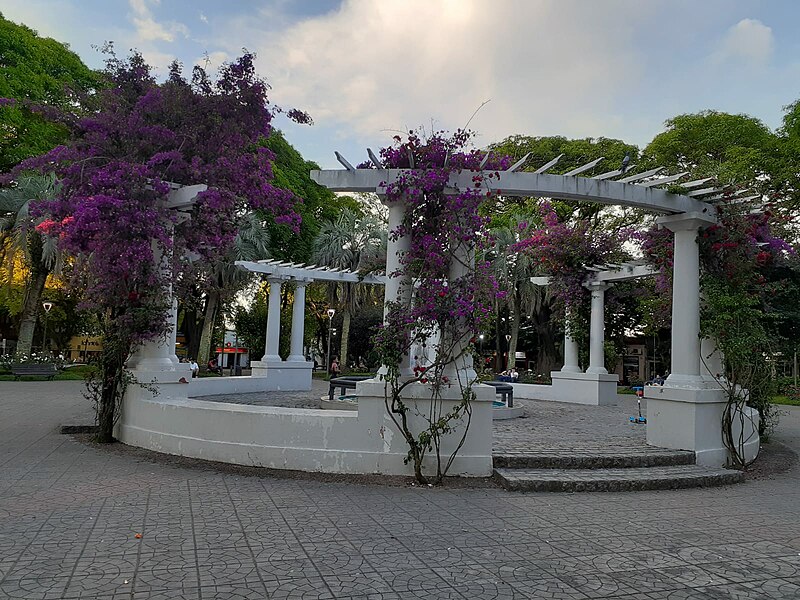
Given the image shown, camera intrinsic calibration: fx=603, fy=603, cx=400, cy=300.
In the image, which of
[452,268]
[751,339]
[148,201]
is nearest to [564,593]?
[452,268]

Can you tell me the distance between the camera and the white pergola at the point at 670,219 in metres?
7.04

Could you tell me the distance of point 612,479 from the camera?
653 cm

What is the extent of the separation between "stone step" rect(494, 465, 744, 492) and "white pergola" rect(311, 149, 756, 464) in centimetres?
61

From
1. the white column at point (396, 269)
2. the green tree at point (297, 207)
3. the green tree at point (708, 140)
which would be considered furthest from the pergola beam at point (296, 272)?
the green tree at point (708, 140)

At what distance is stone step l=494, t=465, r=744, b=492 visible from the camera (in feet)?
20.6

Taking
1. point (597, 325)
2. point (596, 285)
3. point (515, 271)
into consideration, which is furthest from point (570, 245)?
point (515, 271)

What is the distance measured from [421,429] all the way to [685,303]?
404cm

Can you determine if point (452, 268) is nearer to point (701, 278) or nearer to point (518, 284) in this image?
point (701, 278)

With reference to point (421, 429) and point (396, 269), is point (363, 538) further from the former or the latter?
point (396, 269)

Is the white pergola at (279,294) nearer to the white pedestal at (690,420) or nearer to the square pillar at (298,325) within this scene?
the square pillar at (298,325)

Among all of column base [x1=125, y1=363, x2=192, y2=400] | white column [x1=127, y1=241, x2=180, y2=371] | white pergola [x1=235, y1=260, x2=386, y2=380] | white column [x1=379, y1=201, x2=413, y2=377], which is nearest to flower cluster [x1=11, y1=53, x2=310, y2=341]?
white column [x1=127, y1=241, x2=180, y2=371]

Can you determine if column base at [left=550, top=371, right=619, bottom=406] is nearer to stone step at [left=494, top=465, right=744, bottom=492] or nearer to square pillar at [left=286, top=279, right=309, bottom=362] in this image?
square pillar at [left=286, top=279, right=309, bottom=362]

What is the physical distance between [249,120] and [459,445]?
5917mm

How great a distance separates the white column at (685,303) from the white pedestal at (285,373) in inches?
454
